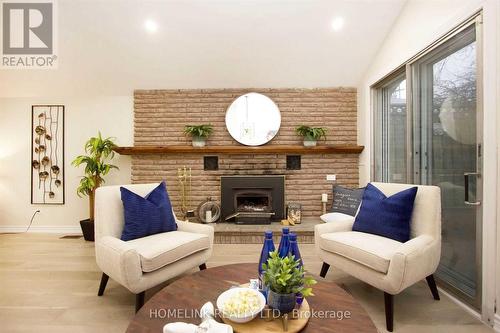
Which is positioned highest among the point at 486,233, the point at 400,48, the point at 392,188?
the point at 400,48

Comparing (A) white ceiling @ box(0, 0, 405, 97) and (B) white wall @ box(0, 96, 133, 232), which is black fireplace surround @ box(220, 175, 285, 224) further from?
(B) white wall @ box(0, 96, 133, 232)

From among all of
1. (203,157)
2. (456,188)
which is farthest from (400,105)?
(203,157)

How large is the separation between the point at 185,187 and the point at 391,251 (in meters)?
2.94

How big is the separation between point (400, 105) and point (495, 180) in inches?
59.2

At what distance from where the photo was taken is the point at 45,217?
13.1 ft

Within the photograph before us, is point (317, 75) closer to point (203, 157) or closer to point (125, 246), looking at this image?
point (203, 157)

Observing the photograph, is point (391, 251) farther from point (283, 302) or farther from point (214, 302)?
point (214, 302)

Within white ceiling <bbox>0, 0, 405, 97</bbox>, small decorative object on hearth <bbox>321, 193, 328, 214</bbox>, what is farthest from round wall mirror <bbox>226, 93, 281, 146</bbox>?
small decorative object on hearth <bbox>321, 193, 328, 214</bbox>

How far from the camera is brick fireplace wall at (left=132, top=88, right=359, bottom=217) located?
154 inches

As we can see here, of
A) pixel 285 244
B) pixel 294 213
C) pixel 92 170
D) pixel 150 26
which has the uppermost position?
pixel 150 26

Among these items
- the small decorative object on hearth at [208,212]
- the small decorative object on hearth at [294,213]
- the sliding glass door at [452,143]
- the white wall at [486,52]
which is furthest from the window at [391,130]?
the small decorative object on hearth at [208,212]

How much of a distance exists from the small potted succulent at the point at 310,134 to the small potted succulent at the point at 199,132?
1.35 metres

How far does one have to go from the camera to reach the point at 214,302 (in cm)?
123

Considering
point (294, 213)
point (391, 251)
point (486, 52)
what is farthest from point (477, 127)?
point (294, 213)
